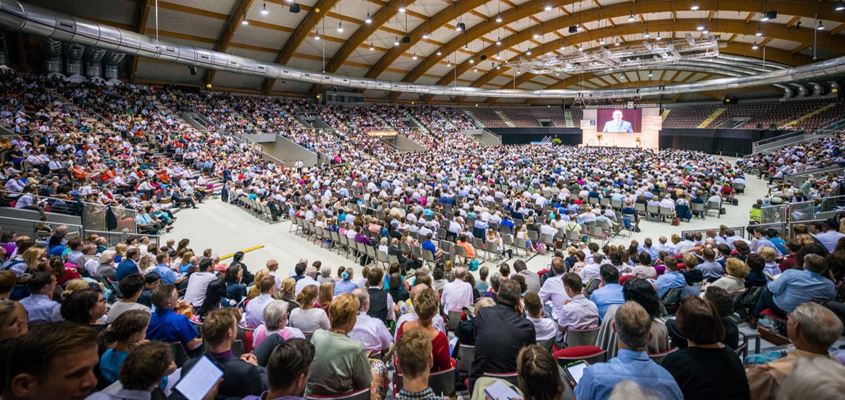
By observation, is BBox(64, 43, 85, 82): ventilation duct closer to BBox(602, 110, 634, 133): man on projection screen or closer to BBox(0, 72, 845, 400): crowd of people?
BBox(0, 72, 845, 400): crowd of people

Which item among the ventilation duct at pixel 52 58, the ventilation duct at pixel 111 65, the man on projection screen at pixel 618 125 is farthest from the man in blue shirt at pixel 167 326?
the man on projection screen at pixel 618 125

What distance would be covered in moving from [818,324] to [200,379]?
3.71 m

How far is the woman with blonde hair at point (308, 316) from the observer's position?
12.8ft

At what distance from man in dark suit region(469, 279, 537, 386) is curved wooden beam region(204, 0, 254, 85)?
898 inches

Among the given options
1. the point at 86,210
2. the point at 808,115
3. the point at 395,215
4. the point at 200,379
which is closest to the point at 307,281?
the point at 200,379

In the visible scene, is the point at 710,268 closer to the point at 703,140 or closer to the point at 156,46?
the point at 156,46

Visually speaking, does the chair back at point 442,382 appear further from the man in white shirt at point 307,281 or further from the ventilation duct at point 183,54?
the ventilation duct at point 183,54

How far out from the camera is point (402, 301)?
5.30m

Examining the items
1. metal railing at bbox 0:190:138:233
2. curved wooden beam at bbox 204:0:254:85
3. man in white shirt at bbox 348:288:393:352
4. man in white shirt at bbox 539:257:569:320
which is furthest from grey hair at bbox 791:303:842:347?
curved wooden beam at bbox 204:0:254:85

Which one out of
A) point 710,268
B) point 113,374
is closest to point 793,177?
point 710,268

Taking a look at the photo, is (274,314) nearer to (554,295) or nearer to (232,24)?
(554,295)

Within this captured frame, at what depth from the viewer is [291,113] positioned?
1266 inches

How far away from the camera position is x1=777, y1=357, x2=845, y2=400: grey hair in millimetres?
1882

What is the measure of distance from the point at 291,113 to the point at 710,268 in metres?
31.6
